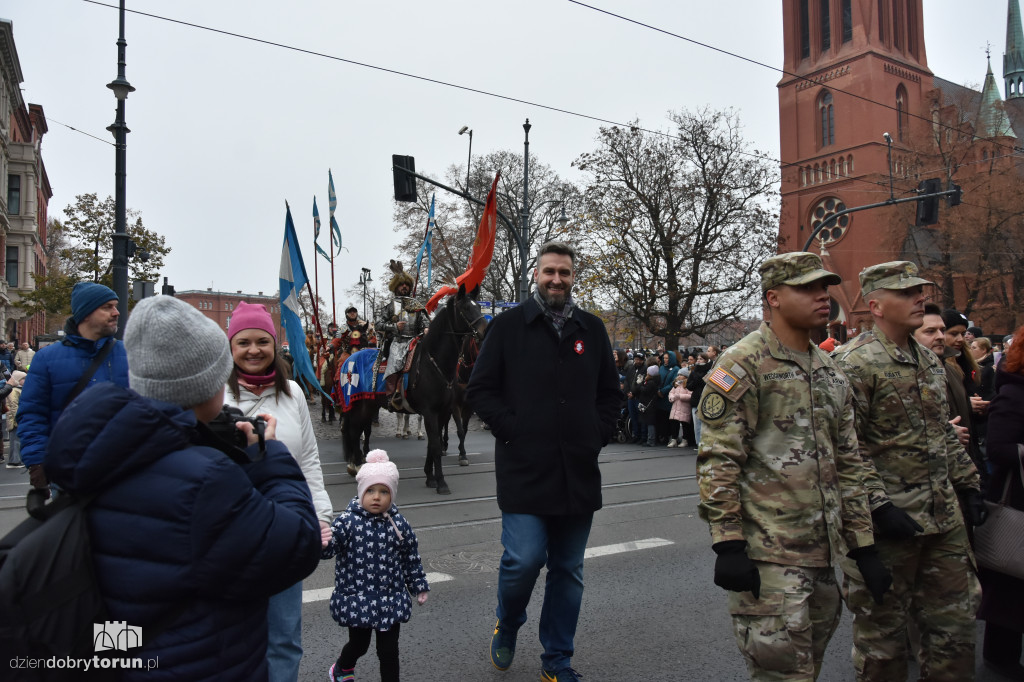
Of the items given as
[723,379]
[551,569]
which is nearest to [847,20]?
[551,569]

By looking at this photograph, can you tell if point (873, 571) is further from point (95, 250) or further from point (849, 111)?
point (849, 111)

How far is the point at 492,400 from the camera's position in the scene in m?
4.09

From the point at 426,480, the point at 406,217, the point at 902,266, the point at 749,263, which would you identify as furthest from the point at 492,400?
the point at 406,217

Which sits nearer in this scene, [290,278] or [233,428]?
[233,428]

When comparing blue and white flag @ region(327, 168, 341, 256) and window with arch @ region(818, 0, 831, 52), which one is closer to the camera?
blue and white flag @ region(327, 168, 341, 256)

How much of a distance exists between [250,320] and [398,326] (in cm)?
797

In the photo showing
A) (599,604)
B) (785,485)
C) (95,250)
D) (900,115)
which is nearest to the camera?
(785,485)

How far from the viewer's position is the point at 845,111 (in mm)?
55344

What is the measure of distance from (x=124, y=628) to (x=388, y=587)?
6.67 ft

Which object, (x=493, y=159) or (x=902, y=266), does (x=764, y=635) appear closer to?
(x=902, y=266)

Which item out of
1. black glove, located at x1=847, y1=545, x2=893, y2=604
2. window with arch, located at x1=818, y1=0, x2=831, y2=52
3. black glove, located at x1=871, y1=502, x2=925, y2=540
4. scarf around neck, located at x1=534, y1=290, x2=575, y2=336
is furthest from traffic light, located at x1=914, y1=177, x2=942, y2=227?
window with arch, located at x1=818, y1=0, x2=831, y2=52

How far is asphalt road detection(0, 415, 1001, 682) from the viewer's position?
4.34 m

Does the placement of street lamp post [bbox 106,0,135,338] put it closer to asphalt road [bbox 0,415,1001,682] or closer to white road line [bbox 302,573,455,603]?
asphalt road [bbox 0,415,1001,682]

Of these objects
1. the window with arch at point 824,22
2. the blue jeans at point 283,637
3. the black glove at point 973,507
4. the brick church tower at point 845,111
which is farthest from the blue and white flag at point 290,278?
the window with arch at point 824,22
